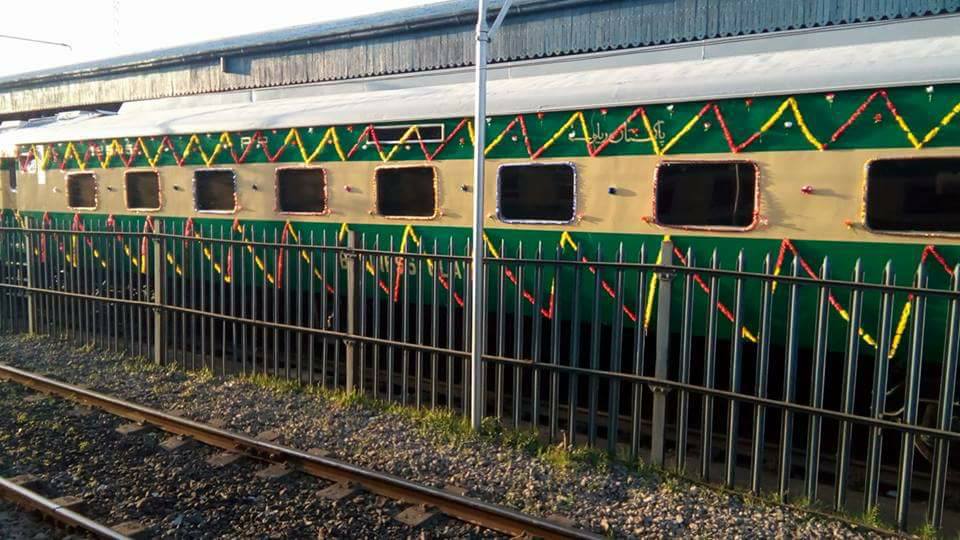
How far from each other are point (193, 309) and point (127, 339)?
158 cm

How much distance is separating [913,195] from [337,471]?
15.1 feet

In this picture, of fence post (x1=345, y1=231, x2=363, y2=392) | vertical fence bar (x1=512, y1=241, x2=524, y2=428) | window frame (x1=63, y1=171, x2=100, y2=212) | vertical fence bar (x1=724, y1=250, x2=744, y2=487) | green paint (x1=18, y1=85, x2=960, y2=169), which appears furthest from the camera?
window frame (x1=63, y1=171, x2=100, y2=212)

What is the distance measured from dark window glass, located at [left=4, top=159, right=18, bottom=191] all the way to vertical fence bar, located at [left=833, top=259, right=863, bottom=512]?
14431mm

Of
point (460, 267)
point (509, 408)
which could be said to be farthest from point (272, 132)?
point (509, 408)

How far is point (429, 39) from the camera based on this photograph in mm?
13492

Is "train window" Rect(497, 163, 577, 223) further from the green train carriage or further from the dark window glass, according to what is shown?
the dark window glass

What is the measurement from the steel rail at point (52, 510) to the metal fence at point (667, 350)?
8.44 ft

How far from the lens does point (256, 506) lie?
4750 millimetres

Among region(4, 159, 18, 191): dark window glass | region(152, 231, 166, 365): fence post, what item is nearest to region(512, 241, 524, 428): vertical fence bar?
region(152, 231, 166, 365): fence post

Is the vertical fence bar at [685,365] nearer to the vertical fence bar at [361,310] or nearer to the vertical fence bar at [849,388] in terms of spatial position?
the vertical fence bar at [849,388]

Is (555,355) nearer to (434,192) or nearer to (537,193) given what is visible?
(537,193)

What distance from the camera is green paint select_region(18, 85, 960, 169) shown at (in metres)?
5.45

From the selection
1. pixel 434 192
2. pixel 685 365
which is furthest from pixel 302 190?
pixel 685 365

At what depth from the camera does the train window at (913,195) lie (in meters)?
5.32
